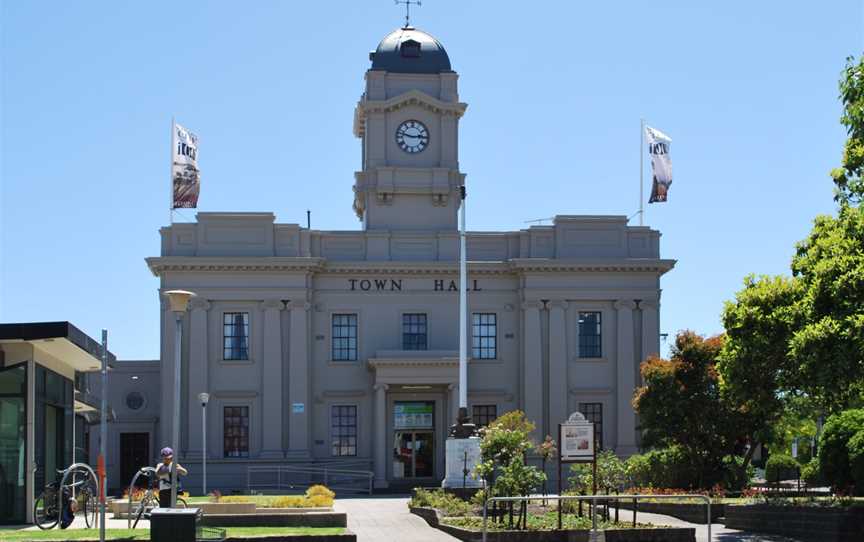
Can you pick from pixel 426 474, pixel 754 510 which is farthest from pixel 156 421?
pixel 754 510

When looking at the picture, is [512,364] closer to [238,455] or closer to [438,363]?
[438,363]

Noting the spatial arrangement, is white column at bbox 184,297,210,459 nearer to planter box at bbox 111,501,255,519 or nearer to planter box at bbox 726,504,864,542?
planter box at bbox 111,501,255,519

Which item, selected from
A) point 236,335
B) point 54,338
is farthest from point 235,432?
point 54,338

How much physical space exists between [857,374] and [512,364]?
31094 millimetres

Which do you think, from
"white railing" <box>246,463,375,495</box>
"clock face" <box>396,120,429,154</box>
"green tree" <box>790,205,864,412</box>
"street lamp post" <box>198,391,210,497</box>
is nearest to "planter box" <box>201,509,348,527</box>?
"green tree" <box>790,205,864,412</box>

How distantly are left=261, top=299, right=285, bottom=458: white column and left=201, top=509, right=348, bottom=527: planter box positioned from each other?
24.4 m

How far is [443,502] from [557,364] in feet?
70.7

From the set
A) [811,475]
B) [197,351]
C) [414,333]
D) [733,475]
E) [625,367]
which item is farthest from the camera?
[625,367]

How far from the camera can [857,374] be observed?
955 inches

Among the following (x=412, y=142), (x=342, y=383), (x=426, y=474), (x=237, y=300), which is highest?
(x=412, y=142)

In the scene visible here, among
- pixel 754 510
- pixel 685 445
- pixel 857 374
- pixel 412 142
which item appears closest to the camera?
pixel 857 374

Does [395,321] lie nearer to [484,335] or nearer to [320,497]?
[484,335]

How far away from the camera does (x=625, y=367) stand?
179 ft

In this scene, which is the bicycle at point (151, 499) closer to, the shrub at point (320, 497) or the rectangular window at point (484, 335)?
the shrub at point (320, 497)
